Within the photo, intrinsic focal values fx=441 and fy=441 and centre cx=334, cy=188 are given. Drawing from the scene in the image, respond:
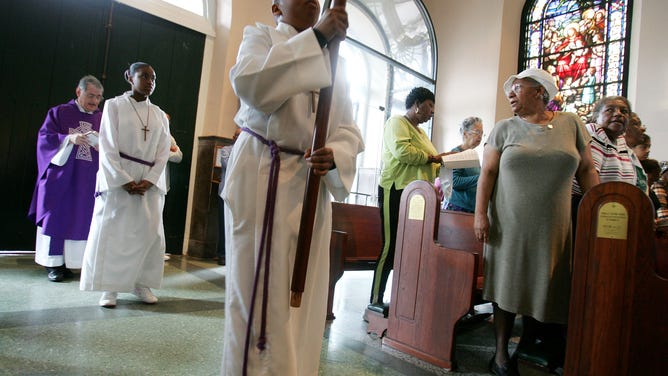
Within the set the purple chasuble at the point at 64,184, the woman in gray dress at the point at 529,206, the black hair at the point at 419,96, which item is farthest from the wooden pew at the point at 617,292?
the purple chasuble at the point at 64,184

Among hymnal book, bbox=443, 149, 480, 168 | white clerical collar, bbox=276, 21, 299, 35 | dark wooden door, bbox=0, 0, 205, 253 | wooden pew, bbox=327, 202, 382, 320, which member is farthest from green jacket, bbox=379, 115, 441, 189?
dark wooden door, bbox=0, 0, 205, 253

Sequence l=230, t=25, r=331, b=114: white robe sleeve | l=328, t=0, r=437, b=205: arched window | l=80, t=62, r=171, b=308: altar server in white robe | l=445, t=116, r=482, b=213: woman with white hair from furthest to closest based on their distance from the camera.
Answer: l=328, t=0, r=437, b=205: arched window
l=445, t=116, r=482, b=213: woman with white hair
l=80, t=62, r=171, b=308: altar server in white robe
l=230, t=25, r=331, b=114: white robe sleeve

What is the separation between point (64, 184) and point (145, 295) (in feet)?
4.75

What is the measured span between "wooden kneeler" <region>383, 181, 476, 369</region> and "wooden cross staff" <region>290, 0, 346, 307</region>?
1.25 m

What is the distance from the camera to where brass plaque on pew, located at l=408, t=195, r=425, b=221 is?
8.41ft

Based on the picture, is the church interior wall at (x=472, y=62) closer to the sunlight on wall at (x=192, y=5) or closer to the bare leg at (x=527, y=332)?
the sunlight on wall at (x=192, y=5)

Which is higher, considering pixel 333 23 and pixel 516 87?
pixel 516 87

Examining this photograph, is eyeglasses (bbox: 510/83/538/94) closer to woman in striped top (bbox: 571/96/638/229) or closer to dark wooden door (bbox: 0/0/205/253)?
woman in striped top (bbox: 571/96/638/229)

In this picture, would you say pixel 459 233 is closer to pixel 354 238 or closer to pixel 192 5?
pixel 354 238

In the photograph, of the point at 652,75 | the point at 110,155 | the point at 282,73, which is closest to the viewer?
the point at 282,73

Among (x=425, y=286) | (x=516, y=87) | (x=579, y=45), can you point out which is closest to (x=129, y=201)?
(x=425, y=286)

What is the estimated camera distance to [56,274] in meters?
3.52

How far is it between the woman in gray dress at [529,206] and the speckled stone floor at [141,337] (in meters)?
0.45

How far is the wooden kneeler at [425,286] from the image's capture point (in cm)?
229
